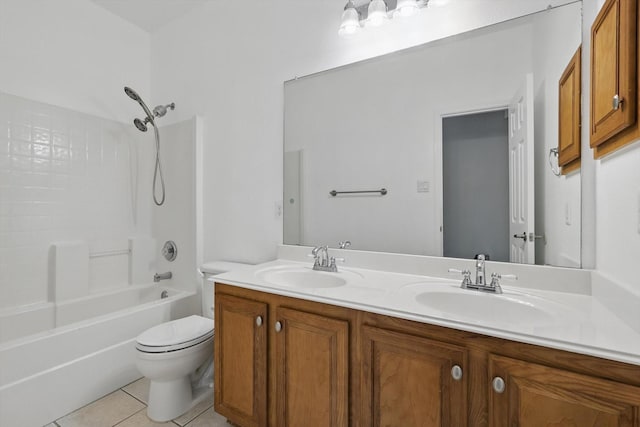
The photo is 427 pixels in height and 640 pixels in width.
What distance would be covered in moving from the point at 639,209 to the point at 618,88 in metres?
0.36

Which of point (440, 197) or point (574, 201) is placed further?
point (440, 197)

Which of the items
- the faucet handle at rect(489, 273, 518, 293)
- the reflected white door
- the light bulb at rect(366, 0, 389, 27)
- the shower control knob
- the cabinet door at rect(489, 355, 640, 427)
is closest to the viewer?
the cabinet door at rect(489, 355, 640, 427)

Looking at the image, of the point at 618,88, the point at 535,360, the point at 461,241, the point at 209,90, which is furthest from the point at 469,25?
the point at 209,90

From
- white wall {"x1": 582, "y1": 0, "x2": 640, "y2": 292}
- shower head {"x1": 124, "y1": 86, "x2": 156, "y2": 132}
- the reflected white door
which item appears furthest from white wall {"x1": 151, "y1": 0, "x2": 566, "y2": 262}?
white wall {"x1": 582, "y1": 0, "x2": 640, "y2": 292}

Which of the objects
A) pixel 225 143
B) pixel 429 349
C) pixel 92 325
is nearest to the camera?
pixel 429 349

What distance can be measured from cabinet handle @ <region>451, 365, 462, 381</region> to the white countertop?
5.0 inches

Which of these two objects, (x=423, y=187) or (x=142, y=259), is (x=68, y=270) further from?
(x=423, y=187)

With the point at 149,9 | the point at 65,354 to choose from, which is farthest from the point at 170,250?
the point at 149,9

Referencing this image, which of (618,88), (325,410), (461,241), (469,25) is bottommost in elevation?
(325,410)

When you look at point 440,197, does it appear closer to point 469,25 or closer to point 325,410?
point 469,25

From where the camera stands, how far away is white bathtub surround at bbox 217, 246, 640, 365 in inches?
30.5

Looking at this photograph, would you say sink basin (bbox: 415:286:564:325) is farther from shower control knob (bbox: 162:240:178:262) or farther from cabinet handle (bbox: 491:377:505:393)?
shower control knob (bbox: 162:240:178:262)

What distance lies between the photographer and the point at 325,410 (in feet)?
3.67

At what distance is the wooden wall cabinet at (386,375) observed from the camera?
75 centimetres
